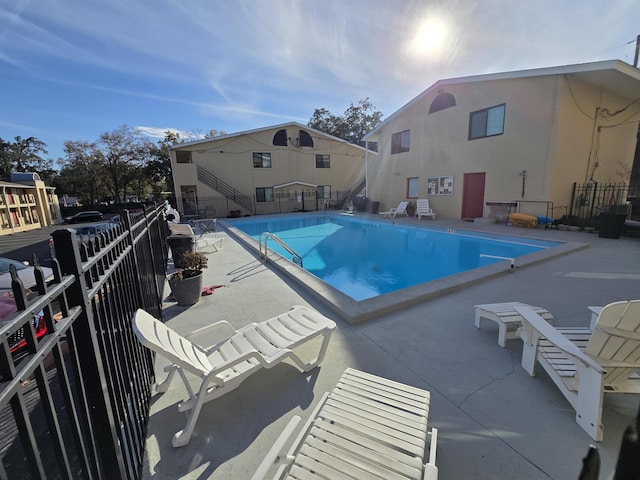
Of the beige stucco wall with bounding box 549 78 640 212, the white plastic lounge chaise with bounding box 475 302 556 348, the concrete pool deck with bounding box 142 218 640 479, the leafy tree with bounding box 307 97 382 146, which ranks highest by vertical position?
the leafy tree with bounding box 307 97 382 146

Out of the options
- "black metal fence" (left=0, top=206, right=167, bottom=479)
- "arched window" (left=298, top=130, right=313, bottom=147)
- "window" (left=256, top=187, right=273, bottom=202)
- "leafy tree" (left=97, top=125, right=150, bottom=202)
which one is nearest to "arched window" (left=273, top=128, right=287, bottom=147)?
"arched window" (left=298, top=130, right=313, bottom=147)

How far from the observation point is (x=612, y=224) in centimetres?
878

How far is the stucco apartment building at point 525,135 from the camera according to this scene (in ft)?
35.5

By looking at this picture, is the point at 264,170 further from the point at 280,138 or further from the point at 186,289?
the point at 186,289

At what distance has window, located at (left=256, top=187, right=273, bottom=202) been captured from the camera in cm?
2179

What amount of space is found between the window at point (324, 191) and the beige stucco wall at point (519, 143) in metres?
9.56

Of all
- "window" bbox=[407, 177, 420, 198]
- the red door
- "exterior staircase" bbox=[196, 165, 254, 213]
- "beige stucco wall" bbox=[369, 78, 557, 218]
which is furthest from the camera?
"exterior staircase" bbox=[196, 165, 254, 213]

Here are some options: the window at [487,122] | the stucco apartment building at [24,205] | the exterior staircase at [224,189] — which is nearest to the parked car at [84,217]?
the stucco apartment building at [24,205]

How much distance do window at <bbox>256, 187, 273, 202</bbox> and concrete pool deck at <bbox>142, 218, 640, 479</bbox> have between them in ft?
58.5

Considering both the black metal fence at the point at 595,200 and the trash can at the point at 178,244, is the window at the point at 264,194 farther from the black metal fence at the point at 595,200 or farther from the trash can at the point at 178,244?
the black metal fence at the point at 595,200

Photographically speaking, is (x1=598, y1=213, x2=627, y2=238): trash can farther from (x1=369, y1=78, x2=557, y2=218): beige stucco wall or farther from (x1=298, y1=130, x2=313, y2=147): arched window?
(x1=298, y1=130, x2=313, y2=147): arched window

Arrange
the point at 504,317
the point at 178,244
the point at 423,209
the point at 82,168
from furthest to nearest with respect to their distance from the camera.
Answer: the point at 82,168 < the point at 423,209 < the point at 178,244 < the point at 504,317

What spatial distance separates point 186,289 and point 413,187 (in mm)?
15537

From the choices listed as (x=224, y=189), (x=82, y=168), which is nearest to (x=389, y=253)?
(x=224, y=189)
